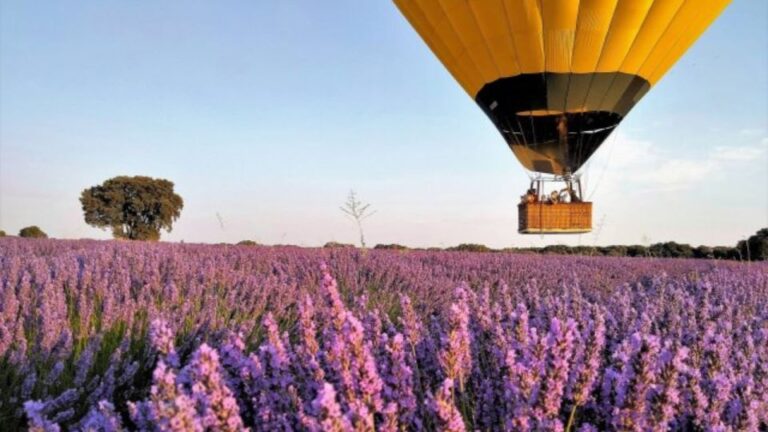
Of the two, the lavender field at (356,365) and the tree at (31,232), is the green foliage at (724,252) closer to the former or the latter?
the lavender field at (356,365)

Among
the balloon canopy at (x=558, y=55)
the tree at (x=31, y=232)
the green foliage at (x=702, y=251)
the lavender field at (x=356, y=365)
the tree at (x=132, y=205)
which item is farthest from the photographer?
the tree at (x=132, y=205)

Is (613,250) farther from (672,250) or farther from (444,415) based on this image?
(444,415)

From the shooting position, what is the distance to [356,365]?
4.84 feet

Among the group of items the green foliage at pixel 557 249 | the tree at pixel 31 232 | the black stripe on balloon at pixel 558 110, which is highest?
the black stripe on balloon at pixel 558 110

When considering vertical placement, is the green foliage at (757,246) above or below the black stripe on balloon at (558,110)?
below

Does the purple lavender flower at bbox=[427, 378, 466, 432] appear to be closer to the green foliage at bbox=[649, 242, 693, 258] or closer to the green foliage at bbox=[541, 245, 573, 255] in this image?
the green foliage at bbox=[541, 245, 573, 255]

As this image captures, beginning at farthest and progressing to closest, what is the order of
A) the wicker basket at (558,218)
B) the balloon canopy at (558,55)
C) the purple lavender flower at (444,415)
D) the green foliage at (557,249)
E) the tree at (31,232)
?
1. the tree at (31,232)
2. the green foliage at (557,249)
3. the wicker basket at (558,218)
4. the balloon canopy at (558,55)
5. the purple lavender flower at (444,415)

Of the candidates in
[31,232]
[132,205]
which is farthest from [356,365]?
[132,205]

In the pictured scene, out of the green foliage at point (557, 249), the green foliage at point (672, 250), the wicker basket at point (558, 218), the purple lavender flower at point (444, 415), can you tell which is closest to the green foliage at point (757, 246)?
the green foliage at point (672, 250)

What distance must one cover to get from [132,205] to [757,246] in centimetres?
3245

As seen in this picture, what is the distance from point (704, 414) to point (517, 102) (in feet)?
33.2

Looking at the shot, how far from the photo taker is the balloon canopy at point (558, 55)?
10125mm

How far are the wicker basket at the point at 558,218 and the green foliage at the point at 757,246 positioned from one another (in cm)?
392

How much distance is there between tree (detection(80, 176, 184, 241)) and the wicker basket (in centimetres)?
2886
